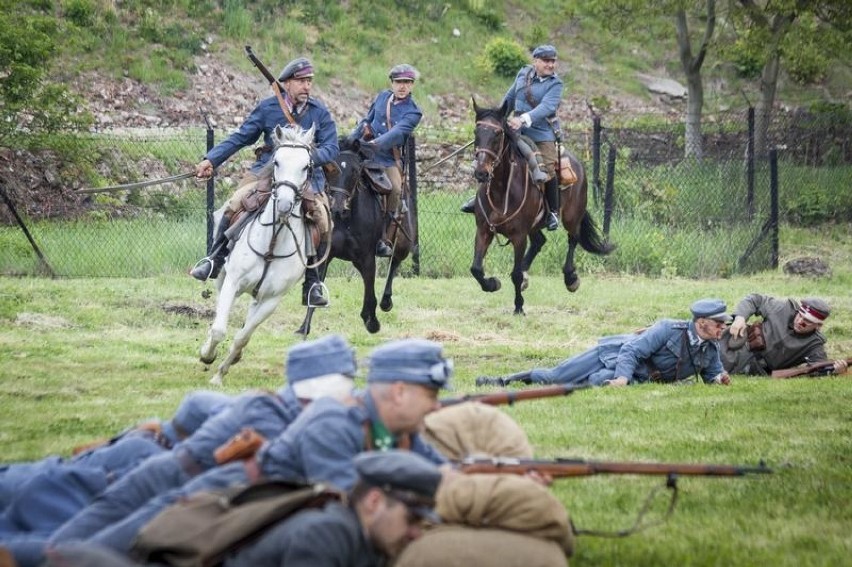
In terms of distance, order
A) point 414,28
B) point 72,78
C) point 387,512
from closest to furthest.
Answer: point 387,512 → point 72,78 → point 414,28

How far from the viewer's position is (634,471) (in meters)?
6.59

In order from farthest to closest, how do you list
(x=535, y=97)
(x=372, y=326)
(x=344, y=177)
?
(x=535, y=97) < (x=372, y=326) < (x=344, y=177)

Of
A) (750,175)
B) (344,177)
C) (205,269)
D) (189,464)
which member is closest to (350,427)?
(189,464)

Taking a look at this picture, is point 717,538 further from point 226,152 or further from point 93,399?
point 226,152

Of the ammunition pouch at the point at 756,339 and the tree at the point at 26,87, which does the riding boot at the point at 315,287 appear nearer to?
the ammunition pouch at the point at 756,339

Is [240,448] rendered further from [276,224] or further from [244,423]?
[276,224]

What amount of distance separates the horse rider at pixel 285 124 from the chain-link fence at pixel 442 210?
642 centimetres

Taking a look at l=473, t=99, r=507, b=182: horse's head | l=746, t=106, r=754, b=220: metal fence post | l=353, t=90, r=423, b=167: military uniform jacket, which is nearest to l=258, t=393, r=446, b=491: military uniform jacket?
l=353, t=90, r=423, b=167: military uniform jacket

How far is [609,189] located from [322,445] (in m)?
19.7

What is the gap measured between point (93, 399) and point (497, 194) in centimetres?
813

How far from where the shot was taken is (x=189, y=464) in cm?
640

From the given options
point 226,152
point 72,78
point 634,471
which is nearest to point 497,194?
point 226,152

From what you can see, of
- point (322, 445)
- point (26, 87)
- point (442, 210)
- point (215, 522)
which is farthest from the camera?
point (442, 210)

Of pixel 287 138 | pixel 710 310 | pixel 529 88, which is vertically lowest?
pixel 710 310
